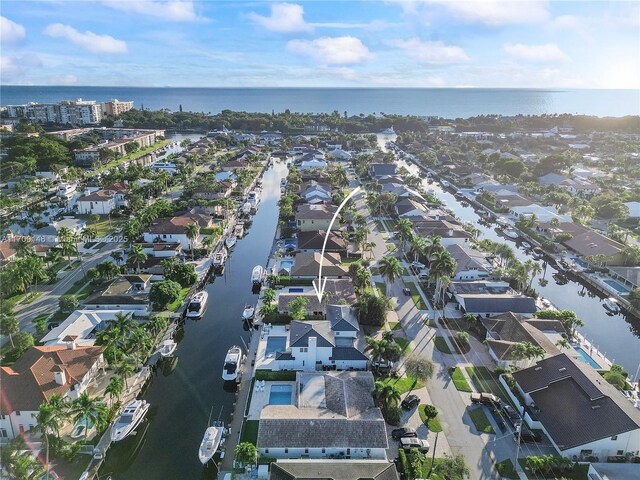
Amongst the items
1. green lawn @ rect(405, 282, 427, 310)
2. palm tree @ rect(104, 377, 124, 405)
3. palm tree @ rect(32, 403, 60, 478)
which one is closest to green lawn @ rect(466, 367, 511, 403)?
green lawn @ rect(405, 282, 427, 310)

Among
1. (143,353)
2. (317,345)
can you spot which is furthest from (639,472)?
(143,353)

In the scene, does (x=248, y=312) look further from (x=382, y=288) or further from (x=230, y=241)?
(x=230, y=241)

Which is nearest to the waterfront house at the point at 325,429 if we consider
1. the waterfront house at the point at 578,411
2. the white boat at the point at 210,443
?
the white boat at the point at 210,443

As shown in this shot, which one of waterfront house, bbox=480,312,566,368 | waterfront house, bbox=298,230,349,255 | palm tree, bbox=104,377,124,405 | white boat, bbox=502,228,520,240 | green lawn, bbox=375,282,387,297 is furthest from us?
white boat, bbox=502,228,520,240

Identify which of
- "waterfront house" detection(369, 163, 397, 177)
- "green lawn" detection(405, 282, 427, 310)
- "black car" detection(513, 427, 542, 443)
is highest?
"waterfront house" detection(369, 163, 397, 177)

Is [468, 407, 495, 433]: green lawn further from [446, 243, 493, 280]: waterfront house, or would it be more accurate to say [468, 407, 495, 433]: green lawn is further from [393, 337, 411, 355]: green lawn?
[446, 243, 493, 280]: waterfront house

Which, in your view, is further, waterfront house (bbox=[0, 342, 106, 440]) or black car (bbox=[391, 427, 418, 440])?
black car (bbox=[391, 427, 418, 440])

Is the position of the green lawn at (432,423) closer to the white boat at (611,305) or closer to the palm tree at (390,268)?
the palm tree at (390,268)
